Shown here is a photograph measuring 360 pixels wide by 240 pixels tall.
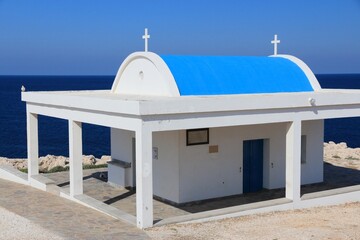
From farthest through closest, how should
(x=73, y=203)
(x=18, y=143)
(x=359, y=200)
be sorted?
(x=18, y=143) → (x=359, y=200) → (x=73, y=203)

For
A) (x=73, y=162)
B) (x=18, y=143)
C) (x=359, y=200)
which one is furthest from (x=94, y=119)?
(x=18, y=143)

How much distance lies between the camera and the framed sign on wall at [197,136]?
1518 centimetres

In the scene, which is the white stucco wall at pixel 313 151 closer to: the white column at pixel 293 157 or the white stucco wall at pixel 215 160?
the white stucco wall at pixel 215 160

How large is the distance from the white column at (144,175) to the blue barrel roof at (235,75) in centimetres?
325

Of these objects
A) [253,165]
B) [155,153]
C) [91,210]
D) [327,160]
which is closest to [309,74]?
[253,165]

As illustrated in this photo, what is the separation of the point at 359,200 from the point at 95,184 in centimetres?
903

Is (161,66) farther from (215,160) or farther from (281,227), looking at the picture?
(281,227)

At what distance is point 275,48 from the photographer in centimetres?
2016

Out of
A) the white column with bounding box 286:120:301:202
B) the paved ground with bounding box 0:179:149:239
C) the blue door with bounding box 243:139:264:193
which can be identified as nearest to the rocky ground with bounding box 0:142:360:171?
the blue door with bounding box 243:139:264:193

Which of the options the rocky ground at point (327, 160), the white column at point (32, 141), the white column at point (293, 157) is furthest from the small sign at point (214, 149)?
the rocky ground at point (327, 160)

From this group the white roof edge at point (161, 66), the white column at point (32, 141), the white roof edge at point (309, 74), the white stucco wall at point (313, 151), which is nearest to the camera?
the white roof edge at point (161, 66)

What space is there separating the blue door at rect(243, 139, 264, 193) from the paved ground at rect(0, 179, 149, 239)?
5510 mm

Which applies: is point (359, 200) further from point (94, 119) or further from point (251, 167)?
point (94, 119)

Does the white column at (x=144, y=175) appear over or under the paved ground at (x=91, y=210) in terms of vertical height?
over
